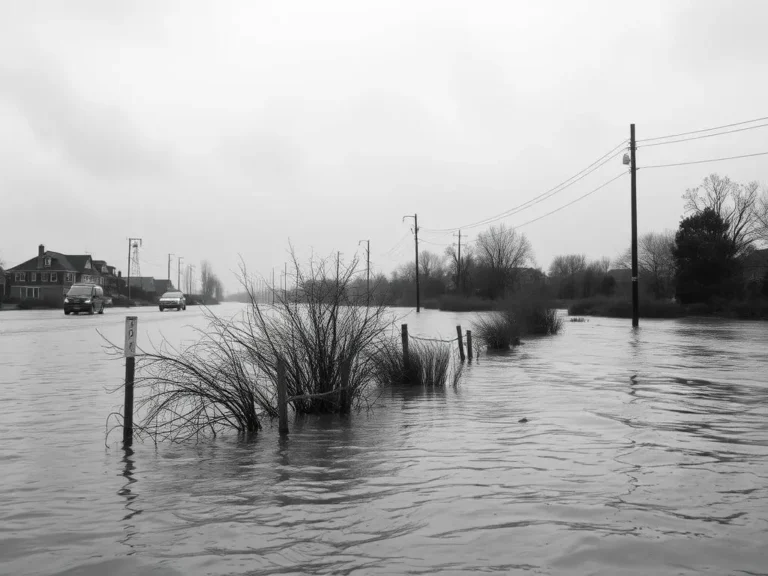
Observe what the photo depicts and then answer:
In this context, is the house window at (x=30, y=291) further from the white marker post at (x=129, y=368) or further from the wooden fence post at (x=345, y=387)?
the white marker post at (x=129, y=368)

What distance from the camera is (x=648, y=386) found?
581 inches

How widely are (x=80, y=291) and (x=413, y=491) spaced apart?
50.9 metres

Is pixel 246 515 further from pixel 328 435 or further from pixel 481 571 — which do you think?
pixel 328 435

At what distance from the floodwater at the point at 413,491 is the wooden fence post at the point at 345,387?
1.46 ft

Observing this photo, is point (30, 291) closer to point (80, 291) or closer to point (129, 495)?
point (80, 291)

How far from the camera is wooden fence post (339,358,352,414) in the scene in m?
11.4

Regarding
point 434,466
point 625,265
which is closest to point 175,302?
point 434,466

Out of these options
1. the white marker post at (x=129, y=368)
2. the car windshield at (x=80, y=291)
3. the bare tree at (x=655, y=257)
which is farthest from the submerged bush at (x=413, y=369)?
the bare tree at (x=655, y=257)

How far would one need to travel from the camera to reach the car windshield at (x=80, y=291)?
5219 centimetres

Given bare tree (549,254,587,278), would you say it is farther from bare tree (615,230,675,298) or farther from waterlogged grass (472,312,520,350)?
waterlogged grass (472,312,520,350)

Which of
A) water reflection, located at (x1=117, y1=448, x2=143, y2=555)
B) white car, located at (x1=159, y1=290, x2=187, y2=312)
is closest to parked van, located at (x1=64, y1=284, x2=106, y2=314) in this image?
white car, located at (x1=159, y1=290, x2=187, y2=312)

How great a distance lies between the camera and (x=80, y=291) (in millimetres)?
52562

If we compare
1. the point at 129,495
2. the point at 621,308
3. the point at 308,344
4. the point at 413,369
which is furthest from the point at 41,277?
the point at 129,495

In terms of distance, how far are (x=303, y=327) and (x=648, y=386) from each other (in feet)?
25.0
